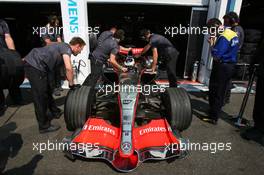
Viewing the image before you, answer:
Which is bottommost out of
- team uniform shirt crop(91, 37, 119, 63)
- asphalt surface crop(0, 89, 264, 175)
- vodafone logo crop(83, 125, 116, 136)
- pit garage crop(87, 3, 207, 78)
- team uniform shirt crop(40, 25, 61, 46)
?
asphalt surface crop(0, 89, 264, 175)

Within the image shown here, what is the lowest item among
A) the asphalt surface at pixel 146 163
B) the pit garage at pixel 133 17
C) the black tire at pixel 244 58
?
the asphalt surface at pixel 146 163

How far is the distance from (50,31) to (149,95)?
8.92ft

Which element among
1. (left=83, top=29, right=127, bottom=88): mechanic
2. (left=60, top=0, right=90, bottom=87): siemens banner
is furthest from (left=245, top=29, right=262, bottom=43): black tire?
(left=60, top=0, right=90, bottom=87): siemens banner

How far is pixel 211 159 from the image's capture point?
284cm

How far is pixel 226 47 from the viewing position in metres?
3.38

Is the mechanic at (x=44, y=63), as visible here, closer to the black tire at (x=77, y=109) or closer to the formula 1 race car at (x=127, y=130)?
the black tire at (x=77, y=109)

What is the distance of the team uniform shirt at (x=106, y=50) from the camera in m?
4.19

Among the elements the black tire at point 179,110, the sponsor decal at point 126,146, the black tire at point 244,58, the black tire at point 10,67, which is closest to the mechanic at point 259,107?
the black tire at point 179,110

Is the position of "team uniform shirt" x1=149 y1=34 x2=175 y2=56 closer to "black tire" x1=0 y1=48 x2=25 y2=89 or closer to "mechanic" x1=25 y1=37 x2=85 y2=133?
"mechanic" x1=25 y1=37 x2=85 y2=133

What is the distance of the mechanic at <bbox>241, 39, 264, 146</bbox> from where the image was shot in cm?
323

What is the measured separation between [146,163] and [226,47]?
215 centimetres

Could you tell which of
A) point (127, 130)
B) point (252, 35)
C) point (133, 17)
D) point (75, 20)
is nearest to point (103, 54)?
point (75, 20)

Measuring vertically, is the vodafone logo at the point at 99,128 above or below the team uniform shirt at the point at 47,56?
below

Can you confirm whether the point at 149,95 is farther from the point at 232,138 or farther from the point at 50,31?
the point at 50,31
